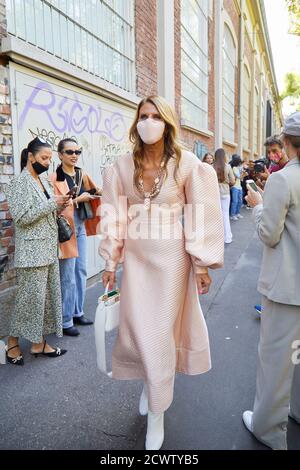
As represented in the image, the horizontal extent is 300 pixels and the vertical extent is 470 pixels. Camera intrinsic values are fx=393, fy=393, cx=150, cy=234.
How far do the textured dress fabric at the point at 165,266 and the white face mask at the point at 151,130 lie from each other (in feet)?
0.54

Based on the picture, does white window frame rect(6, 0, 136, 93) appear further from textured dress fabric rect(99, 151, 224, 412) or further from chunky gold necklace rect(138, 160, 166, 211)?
textured dress fabric rect(99, 151, 224, 412)

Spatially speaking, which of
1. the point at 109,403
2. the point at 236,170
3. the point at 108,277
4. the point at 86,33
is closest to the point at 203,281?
the point at 108,277

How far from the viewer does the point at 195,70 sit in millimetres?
10758

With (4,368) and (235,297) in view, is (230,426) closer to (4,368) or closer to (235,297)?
(4,368)

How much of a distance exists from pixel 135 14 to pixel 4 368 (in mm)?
6148

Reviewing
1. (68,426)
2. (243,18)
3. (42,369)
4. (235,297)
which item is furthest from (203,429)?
(243,18)

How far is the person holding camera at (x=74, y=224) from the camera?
369 cm

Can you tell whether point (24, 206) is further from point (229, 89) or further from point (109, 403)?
point (229, 89)

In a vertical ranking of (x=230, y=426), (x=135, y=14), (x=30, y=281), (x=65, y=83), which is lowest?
(x=230, y=426)

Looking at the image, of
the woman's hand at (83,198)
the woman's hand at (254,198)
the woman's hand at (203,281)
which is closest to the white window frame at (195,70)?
the woman's hand at (83,198)

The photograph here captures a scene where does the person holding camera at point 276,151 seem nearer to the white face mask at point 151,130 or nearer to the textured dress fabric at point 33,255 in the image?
the white face mask at point 151,130

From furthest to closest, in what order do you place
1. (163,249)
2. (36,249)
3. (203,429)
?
(36,249) → (203,429) → (163,249)

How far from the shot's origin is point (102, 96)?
5.64m

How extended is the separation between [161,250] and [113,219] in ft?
1.27
